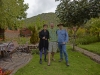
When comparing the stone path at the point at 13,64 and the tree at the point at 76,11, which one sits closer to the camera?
the stone path at the point at 13,64

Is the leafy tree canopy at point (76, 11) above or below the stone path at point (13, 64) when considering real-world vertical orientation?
above

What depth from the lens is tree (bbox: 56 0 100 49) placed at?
1252cm

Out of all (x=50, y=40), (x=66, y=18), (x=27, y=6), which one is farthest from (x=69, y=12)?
(x=27, y=6)

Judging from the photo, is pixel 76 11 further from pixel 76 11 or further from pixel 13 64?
pixel 13 64

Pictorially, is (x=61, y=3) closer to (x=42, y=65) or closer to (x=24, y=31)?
(x=42, y=65)

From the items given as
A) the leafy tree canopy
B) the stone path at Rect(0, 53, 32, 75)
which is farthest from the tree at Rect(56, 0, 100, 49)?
Result: the stone path at Rect(0, 53, 32, 75)

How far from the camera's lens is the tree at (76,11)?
12.5 m

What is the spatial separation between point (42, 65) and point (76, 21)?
6.08 m

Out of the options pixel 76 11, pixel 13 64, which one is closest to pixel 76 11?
pixel 76 11

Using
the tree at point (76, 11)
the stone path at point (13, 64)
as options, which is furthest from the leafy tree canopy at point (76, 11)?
the stone path at point (13, 64)

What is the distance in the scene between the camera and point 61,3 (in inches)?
528

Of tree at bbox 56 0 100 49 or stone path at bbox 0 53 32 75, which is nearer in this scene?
stone path at bbox 0 53 32 75

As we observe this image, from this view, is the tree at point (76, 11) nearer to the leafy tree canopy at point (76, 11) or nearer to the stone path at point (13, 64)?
the leafy tree canopy at point (76, 11)

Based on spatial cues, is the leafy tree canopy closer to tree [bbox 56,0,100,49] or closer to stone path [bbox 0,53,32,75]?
tree [bbox 56,0,100,49]
